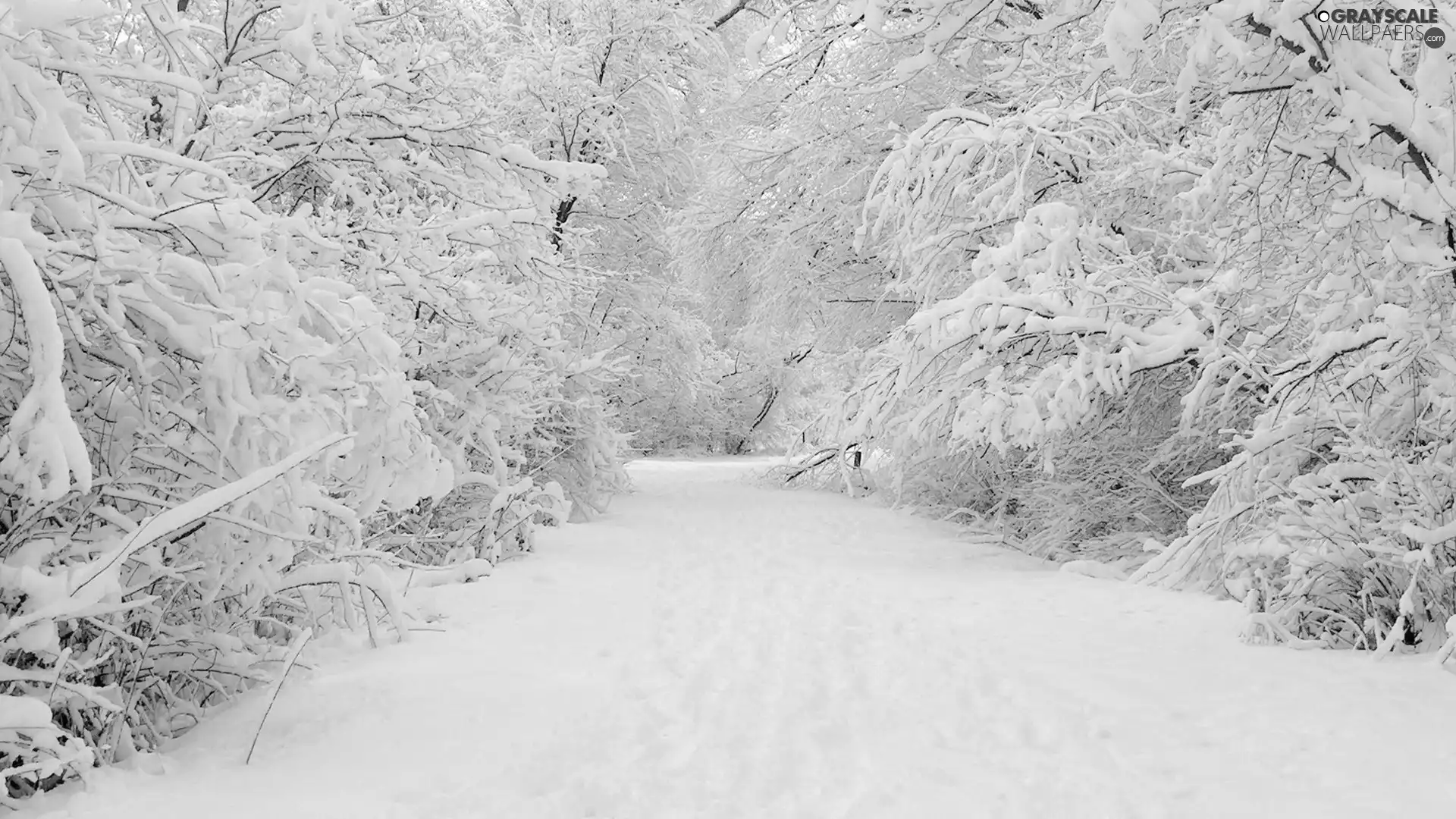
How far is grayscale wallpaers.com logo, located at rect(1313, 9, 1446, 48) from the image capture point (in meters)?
3.47

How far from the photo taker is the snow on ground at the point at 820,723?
3.00 meters

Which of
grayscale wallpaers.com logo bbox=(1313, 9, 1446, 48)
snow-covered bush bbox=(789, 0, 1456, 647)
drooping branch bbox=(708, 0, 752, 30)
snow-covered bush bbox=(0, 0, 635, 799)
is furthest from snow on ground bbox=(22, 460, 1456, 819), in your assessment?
drooping branch bbox=(708, 0, 752, 30)

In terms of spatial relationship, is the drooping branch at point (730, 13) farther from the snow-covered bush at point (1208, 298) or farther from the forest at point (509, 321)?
the snow-covered bush at point (1208, 298)

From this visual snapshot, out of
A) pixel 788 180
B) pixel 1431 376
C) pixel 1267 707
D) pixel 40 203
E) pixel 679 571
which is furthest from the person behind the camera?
pixel 788 180

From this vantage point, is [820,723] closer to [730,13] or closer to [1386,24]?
[1386,24]

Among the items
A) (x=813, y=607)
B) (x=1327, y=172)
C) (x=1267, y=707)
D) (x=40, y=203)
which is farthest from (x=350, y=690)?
(x=1327, y=172)

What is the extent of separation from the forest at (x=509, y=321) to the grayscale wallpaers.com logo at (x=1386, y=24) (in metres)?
0.05

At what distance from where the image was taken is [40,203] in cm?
269

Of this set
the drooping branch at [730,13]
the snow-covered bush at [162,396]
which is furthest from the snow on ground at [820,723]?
the drooping branch at [730,13]

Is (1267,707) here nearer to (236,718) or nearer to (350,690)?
(350,690)

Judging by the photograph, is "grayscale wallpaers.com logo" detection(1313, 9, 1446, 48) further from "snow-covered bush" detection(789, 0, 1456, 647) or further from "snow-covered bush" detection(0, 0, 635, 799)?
"snow-covered bush" detection(0, 0, 635, 799)

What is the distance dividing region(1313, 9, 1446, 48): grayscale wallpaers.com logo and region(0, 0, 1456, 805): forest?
0.05 metres

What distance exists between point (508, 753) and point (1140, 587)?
15.4 ft

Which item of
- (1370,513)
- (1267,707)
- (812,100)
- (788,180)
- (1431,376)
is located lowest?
(1267,707)
